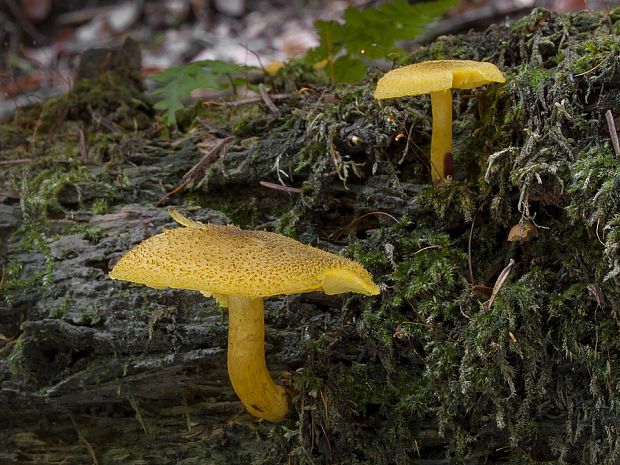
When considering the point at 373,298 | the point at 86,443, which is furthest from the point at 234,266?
the point at 86,443

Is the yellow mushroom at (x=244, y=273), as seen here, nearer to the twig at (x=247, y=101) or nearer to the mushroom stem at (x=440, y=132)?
the mushroom stem at (x=440, y=132)

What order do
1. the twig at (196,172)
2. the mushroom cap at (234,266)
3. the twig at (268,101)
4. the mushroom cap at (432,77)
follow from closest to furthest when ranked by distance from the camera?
the mushroom cap at (234,266) < the mushroom cap at (432,77) < the twig at (196,172) < the twig at (268,101)

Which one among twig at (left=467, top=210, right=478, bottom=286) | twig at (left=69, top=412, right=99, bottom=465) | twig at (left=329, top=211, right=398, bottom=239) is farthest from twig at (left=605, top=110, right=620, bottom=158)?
twig at (left=69, top=412, right=99, bottom=465)

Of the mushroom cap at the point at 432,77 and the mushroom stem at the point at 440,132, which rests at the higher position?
the mushroom cap at the point at 432,77

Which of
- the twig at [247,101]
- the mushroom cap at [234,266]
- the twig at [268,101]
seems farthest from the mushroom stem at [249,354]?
the twig at [247,101]

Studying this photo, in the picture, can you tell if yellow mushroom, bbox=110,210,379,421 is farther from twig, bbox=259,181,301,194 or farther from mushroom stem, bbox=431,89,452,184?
mushroom stem, bbox=431,89,452,184

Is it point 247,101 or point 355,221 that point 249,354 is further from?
point 247,101

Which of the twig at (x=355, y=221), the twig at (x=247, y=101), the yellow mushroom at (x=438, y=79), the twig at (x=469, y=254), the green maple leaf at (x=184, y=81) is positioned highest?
the green maple leaf at (x=184, y=81)

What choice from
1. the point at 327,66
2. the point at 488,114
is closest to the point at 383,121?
the point at 488,114
